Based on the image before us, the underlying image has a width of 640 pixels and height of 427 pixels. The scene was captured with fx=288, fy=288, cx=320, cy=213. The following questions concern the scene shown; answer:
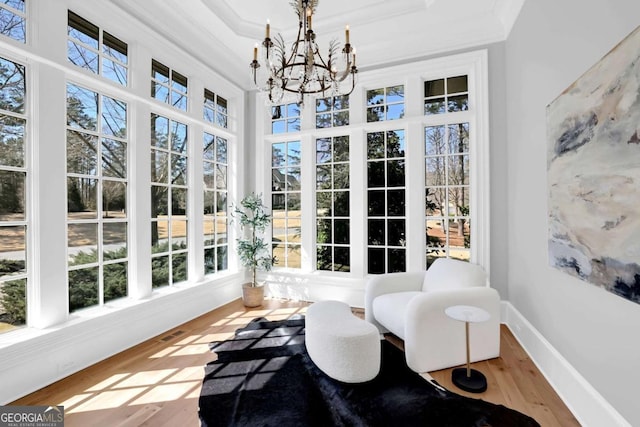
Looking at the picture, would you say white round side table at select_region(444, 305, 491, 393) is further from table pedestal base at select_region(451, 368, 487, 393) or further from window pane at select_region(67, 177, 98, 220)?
window pane at select_region(67, 177, 98, 220)

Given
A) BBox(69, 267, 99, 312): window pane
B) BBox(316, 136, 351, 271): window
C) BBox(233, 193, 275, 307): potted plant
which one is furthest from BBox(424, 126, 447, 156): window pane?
BBox(69, 267, 99, 312): window pane

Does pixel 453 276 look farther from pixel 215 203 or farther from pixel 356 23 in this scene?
pixel 215 203

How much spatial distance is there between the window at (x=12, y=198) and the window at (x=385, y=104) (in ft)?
11.6

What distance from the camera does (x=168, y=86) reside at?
3.36 m

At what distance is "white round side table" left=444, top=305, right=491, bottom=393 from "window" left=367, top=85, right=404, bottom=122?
2610 millimetres

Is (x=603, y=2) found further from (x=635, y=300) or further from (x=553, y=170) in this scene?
(x=635, y=300)

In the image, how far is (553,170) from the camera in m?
2.09

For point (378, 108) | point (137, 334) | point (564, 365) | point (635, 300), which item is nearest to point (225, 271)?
point (137, 334)

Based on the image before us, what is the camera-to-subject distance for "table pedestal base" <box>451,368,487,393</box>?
6.82ft

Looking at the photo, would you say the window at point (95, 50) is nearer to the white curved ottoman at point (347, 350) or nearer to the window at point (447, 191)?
the white curved ottoman at point (347, 350)

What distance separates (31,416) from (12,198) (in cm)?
151

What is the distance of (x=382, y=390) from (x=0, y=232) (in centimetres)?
Answer: 298

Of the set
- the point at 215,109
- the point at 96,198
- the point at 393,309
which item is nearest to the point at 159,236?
the point at 96,198

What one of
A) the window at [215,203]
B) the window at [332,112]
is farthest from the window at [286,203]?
the window at [215,203]
